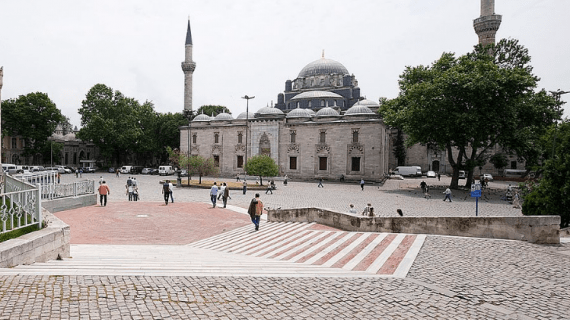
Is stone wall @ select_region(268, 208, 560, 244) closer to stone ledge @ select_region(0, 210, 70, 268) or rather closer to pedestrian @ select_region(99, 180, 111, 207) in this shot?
stone ledge @ select_region(0, 210, 70, 268)

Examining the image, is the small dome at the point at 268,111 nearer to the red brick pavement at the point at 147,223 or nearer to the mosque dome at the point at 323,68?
the mosque dome at the point at 323,68

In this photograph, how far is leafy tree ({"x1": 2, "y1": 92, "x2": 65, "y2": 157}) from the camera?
4778 centimetres

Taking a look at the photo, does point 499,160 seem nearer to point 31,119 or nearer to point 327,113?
point 327,113

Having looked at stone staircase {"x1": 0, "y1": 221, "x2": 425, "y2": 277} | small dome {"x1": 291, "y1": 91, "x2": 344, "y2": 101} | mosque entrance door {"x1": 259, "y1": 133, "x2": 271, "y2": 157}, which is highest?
small dome {"x1": 291, "y1": 91, "x2": 344, "y2": 101}

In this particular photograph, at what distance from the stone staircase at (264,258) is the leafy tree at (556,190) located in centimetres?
697

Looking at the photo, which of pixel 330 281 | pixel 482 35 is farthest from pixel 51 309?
pixel 482 35

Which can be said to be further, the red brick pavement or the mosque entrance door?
the mosque entrance door

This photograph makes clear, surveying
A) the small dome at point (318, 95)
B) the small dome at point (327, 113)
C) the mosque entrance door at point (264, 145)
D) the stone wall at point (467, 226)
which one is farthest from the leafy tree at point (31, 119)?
the stone wall at point (467, 226)

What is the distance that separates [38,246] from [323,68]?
62657mm

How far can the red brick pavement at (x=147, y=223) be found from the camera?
10.8 meters

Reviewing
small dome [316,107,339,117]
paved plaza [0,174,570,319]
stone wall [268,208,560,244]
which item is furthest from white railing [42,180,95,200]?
small dome [316,107,339,117]

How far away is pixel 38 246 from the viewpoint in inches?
234

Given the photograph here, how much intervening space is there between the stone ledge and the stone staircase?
22 centimetres

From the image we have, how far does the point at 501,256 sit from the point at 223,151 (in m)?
41.5
